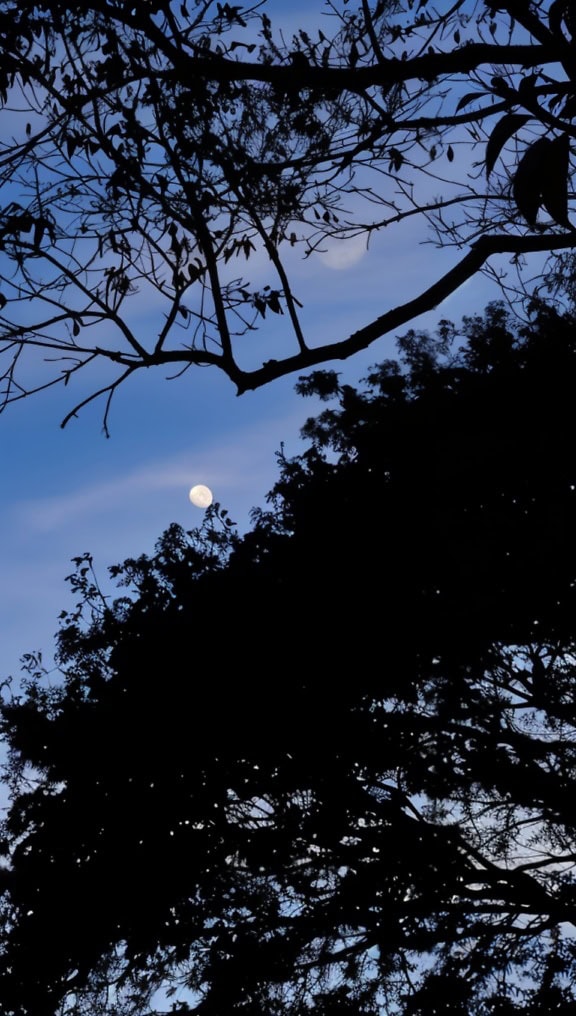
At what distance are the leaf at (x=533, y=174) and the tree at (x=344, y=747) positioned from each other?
8.25 meters

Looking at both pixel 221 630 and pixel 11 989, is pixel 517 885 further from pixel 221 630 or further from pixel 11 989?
pixel 11 989

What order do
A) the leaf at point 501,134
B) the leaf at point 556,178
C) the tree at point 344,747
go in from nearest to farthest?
the leaf at point 556,178 < the leaf at point 501,134 < the tree at point 344,747

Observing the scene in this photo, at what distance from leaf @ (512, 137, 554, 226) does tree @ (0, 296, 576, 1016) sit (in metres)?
8.25

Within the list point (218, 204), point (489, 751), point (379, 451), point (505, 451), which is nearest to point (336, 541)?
point (379, 451)

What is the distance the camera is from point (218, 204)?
531cm

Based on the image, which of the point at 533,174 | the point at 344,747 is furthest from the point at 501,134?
the point at 344,747

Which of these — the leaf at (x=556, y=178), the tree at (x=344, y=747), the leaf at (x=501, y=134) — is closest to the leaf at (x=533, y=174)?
the leaf at (x=556, y=178)

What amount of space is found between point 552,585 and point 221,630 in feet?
12.6

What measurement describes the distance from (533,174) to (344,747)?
343 inches

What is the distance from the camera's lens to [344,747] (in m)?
9.79

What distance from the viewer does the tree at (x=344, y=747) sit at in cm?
942

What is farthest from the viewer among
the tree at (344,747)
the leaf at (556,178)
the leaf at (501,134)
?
the tree at (344,747)

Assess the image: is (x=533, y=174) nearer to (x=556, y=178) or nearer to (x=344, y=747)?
(x=556, y=178)

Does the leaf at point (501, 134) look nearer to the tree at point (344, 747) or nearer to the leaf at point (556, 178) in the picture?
the leaf at point (556, 178)
